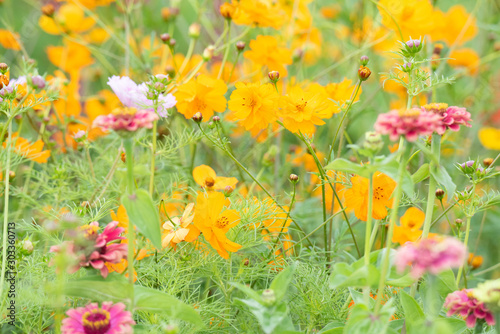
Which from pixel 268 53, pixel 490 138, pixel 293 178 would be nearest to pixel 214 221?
pixel 293 178

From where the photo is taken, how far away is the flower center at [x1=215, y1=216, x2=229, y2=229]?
A: 605mm

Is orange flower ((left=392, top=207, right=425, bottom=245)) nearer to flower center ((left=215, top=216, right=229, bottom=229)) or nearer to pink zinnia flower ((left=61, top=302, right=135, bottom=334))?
flower center ((left=215, top=216, right=229, bottom=229))

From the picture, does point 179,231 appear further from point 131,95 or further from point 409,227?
point 409,227

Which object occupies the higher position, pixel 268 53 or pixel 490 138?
pixel 268 53

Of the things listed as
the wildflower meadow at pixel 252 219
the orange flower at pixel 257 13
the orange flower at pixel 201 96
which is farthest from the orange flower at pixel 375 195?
the orange flower at pixel 257 13

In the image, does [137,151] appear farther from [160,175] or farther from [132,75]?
[132,75]

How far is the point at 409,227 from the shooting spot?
2.49 ft

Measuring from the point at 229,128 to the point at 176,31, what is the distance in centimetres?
87

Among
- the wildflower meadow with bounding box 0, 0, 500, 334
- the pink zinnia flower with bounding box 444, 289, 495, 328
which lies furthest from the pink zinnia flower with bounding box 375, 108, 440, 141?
the pink zinnia flower with bounding box 444, 289, 495, 328

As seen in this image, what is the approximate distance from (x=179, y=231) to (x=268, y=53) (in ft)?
1.31

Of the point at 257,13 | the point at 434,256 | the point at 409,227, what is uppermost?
the point at 257,13

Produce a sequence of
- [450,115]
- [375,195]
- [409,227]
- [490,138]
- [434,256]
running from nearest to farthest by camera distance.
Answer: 1. [434,256]
2. [450,115]
3. [375,195]
4. [409,227]
5. [490,138]

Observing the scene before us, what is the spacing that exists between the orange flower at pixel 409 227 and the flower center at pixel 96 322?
0.42 metres

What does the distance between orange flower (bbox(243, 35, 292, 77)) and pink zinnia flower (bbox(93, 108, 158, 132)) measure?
1.40 ft
